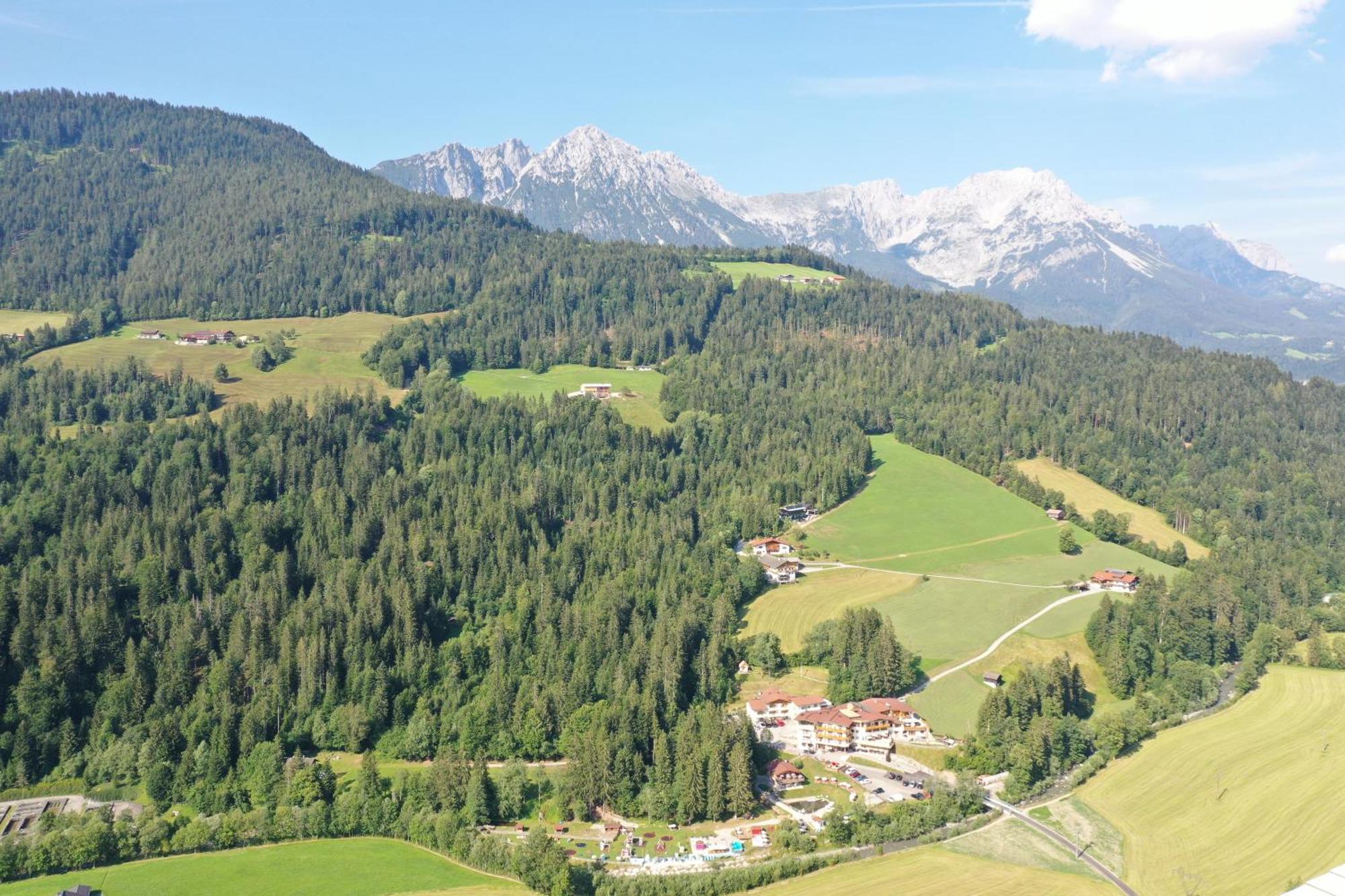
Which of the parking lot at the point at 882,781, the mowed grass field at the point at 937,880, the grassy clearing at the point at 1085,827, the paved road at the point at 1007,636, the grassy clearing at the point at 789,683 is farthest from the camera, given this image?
the paved road at the point at 1007,636

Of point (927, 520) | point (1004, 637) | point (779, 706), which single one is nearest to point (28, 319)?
point (927, 520)

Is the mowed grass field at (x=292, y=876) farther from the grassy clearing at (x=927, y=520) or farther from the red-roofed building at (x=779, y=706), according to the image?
the grassy clearing at (x=927, y=520)

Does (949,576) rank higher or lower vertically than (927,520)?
lower

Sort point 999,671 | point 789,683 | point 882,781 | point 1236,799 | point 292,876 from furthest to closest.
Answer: point 789,683
point 999,671
point 882,781
point 1236,799
point 292,876

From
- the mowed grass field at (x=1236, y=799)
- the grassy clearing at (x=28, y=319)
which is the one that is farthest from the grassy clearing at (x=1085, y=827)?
the grassy clearing at (x=28, y=319)

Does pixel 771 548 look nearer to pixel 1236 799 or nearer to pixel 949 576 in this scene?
pixel 949 576

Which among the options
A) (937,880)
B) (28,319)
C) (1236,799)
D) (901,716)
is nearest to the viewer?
(937,880)

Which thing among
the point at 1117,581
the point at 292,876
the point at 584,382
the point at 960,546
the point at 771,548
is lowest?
the point at 292,876

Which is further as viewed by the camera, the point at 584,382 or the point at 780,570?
the point at 584,382
